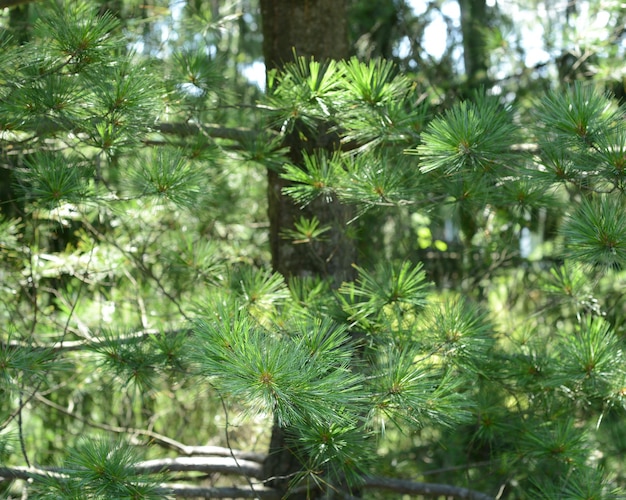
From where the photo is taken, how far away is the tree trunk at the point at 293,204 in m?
2.43

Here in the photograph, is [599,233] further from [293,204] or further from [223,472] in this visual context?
[223,472]

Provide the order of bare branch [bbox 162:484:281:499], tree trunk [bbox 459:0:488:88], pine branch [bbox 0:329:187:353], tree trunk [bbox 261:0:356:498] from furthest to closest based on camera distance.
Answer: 1. tree trunk [bbox 459:0:488:88]
2. tree trunk [bbox 261:0:356:498]
3. bare branch [bbox 162:484:281:499]
4. pine branch [bbox 0:329:187:353]

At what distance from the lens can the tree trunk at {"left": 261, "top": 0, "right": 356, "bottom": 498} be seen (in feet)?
7.96

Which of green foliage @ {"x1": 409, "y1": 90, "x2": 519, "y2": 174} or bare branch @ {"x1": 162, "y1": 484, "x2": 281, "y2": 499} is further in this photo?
bare branch @ {"x1": 162, "y1": 484, "x2": 281, "y2": 499}

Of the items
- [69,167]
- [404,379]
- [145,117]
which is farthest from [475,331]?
[69,167]

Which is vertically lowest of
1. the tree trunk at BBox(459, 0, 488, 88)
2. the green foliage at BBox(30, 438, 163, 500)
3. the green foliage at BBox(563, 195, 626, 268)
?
the green foliage at BBox(30, 438, 163, 500)

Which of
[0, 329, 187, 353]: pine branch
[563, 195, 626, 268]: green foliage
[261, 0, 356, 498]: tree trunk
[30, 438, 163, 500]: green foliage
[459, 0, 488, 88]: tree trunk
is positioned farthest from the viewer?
[459, 0, 488, 88]: tree trunk

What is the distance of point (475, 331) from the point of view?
1894 millimetres

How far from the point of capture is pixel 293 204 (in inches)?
96.8

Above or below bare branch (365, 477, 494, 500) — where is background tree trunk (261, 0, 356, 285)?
above

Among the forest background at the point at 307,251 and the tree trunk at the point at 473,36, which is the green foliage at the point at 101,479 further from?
the tree trunk at the point at 473,36

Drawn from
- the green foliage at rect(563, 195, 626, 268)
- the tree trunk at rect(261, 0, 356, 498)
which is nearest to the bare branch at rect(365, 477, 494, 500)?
the tree trunk at rect(261, 0, 356, 498)

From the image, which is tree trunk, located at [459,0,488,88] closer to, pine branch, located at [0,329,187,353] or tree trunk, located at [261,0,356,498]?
tree trunk, located at [261,0,356,498]

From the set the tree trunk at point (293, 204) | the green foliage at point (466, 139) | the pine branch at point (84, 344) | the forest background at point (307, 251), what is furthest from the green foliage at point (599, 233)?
the pine branch at point (84, 344)
